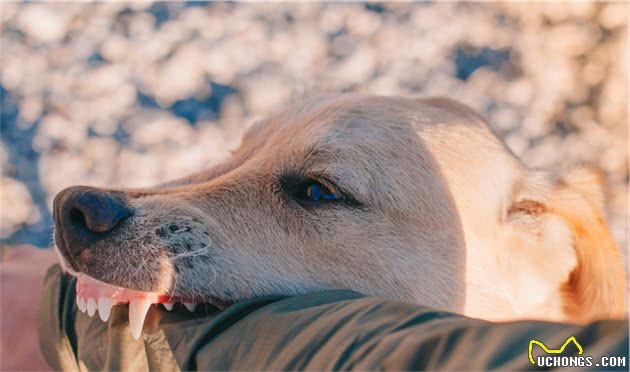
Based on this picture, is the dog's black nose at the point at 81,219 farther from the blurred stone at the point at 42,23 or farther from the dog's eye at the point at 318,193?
the blurred stone at the point at 42,23

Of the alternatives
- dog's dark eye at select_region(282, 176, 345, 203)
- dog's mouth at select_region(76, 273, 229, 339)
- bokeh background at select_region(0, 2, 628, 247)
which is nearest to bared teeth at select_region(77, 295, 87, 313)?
dog's mouth at select_region(76, 273, 229, 339)

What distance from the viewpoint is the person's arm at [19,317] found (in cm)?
343

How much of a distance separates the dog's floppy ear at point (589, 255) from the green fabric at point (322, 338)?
124cm

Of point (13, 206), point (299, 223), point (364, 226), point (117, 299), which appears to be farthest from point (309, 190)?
point (13, 206)

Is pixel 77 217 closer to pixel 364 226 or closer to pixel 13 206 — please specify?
pixel 364 226

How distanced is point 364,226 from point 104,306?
981 mm

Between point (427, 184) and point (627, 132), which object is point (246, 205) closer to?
point (427, 184)

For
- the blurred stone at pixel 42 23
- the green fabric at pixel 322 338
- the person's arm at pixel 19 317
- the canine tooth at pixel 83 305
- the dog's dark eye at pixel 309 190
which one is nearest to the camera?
the green fabric at pixel 322 338

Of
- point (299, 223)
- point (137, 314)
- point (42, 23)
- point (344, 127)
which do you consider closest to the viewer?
point (137, 314)

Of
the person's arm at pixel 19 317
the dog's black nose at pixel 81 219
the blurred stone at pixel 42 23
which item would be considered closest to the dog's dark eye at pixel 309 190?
the dog's black nose at pixel 81 219

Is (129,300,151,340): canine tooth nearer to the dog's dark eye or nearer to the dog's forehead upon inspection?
the dog's dark eye

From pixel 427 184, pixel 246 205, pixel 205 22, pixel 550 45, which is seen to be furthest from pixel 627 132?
pixel 246 205

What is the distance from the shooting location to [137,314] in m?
2.37

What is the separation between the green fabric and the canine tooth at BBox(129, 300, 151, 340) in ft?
0.10
